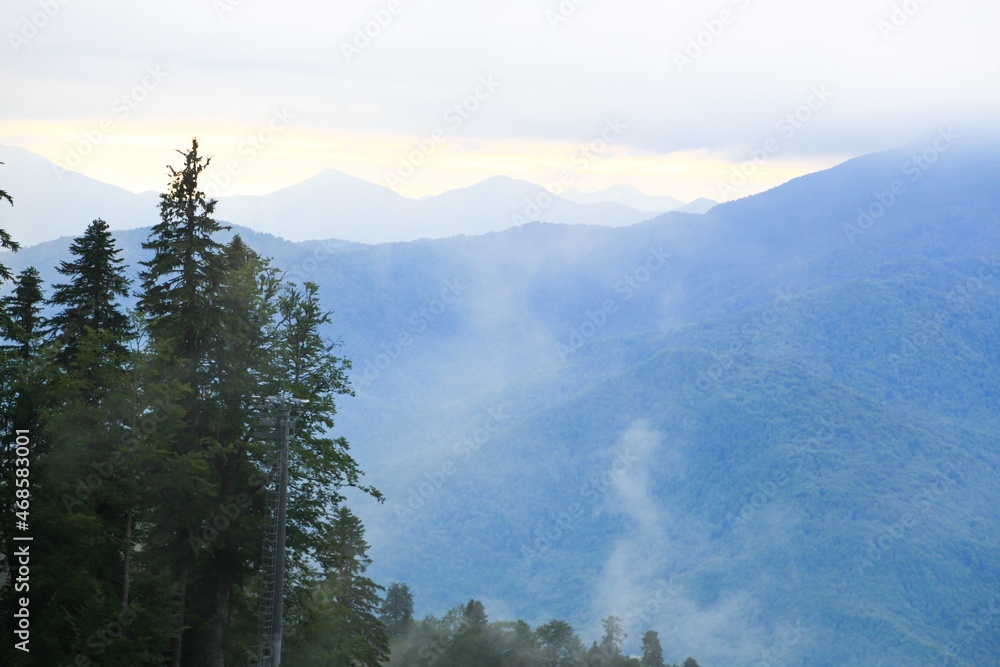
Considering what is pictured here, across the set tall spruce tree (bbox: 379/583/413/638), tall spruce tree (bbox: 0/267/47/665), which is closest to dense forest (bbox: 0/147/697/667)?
tall spruce tree (bbox: 0/267/47/665)

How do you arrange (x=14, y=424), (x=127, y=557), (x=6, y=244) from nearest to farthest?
(x=6, y=244), (x=14, y=424), (x=127, y=557)

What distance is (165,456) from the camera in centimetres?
2878

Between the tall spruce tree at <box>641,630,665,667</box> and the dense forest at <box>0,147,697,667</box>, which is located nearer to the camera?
the dense forest at <box>0,147,697,667</box>

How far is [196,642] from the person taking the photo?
33.4m

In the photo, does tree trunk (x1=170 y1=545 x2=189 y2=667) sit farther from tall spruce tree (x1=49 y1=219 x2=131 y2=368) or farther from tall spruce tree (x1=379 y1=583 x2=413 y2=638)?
tall spruce tree (x1=379 y1=583 x2=413 y2=638)

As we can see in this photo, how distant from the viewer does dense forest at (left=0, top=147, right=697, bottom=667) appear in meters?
26.1

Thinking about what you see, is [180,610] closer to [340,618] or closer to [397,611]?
[340,618]

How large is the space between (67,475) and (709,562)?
→ 6990 inches

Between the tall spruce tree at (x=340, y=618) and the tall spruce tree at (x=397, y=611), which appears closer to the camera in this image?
the tall spruce tree at (x=340, y=618)

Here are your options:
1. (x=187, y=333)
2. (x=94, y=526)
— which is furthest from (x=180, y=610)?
(x=187, y=333)

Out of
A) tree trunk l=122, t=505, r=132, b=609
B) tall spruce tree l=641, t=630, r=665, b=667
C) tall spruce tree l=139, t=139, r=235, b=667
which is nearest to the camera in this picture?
tree trunk l=122, t=505, r=132, b=609

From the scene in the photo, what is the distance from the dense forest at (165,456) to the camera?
26.1m

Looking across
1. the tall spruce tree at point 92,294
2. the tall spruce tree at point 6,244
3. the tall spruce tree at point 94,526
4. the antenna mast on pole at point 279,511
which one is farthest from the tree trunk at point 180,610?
the tall spruce tree at point 6,244

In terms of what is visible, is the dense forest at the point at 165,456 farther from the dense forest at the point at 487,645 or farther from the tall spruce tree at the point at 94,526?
the dense forest at the point at 487,645
